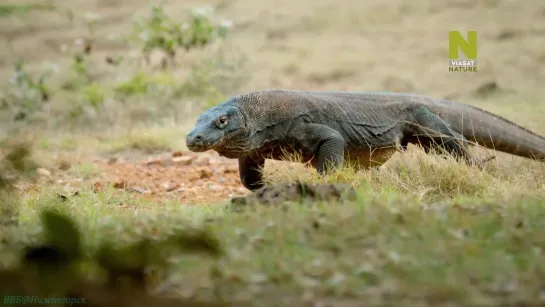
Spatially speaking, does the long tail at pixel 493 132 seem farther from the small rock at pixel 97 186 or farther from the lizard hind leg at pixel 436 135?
the small rock at pixel 97 186

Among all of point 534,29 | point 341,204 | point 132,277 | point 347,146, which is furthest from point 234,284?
point 534,29

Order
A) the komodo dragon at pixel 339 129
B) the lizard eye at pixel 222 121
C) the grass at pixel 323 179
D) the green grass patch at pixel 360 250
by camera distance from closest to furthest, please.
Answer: the green grass patch at pixel 360 250 < the grass at pixel 323 179 < the lizard eye at pixel 222 121 < the komodo dragon at pixel 339 129

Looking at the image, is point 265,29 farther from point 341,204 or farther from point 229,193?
point 341,204

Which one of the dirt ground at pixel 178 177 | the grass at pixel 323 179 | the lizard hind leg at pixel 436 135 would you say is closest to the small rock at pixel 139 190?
the dirt ground at pixel 178 177

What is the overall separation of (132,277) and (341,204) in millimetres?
1946

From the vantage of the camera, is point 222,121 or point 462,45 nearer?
point 222,121

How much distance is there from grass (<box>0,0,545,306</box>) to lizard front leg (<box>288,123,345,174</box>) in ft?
0.46

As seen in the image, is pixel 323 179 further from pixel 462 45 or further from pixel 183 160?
pixel 462 45

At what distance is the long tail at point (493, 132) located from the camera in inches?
239

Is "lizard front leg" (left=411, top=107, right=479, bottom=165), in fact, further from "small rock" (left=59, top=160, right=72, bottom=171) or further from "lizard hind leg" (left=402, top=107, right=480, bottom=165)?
"small rock" (left=59, top=160, right=72, bottom=171)

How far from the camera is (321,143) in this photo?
5.23 metres

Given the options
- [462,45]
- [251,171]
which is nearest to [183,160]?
[251,171]

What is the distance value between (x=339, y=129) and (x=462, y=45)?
29.6ft

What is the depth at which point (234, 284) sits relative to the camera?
2479 millimetres
